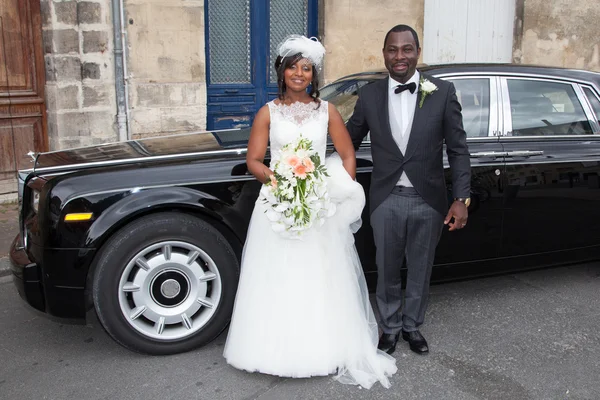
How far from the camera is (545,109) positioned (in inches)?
172

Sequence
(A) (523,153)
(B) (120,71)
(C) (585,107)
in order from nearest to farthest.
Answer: (A) (523,153) < (C) (585,107) < (B) (120,71)

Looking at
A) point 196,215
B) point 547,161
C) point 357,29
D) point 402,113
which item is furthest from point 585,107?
point 357,29

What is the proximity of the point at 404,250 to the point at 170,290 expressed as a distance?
4.51 ft

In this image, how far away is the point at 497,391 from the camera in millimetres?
3268

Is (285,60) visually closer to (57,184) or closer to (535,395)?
(57,184)

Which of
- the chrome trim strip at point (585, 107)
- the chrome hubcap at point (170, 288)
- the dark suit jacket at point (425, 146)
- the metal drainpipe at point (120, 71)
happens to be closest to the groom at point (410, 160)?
the dark suit jacket at point (425, 146)

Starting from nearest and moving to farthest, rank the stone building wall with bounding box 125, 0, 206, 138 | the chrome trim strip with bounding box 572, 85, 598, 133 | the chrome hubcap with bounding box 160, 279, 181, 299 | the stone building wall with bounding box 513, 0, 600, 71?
the chrome hubcap with bounding box 160, 279, 181, 299
the chrome trim strip with bounding box 572, 85, 598, 133
the stone building wall with bounding box 125, 0, 206, 138
the stone building wall with bounding box 513, 0, 600, 71

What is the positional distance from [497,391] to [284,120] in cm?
182

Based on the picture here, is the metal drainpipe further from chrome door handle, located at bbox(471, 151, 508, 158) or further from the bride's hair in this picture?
chrome door handle, located at bbox(471, 151, 508, 158)

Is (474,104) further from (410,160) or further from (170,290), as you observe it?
(170,290)

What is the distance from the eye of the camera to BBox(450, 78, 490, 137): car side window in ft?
13.6

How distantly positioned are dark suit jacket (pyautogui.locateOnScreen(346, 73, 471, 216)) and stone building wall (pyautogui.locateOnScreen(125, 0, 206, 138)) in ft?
16.6

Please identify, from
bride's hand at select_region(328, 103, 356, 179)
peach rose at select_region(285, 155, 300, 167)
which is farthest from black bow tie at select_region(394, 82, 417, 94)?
peach rose at select_region(285, 155, 300, 167)

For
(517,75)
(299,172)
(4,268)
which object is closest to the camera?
(299,172)
